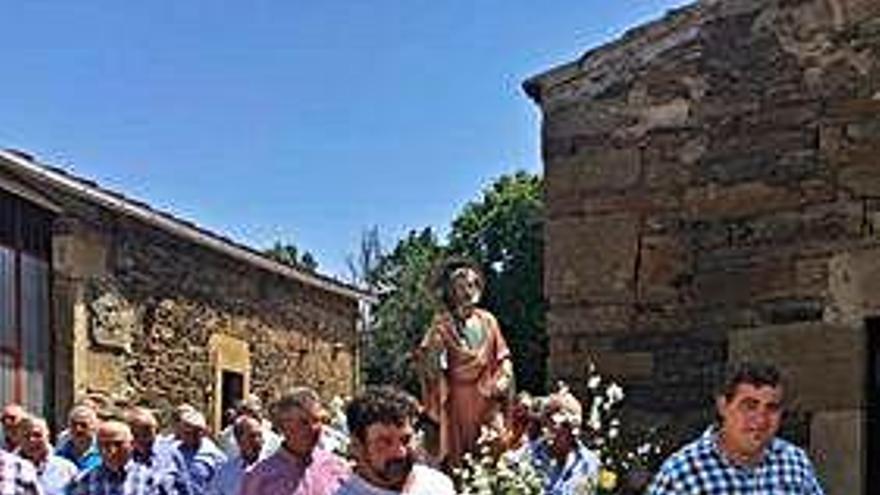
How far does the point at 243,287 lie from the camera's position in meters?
17.1

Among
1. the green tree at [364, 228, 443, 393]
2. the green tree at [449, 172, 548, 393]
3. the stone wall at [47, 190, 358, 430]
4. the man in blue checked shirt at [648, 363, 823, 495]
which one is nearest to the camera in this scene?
the man in blue checked shirt at [648, 363, 823, 495]

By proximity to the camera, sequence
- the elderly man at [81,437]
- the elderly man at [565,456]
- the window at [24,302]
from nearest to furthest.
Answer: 1. the elderly man at [565,456]
2. the elderly man at [81,437]
3. the window at [24,302]

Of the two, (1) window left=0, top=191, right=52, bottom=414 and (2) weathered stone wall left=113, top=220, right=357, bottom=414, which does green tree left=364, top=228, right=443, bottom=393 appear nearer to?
(2) weathered stone wall left=113, top=220, right=357, bottom=414

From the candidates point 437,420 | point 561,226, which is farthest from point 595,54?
point 437,420

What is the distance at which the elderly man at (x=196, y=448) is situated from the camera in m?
9.16

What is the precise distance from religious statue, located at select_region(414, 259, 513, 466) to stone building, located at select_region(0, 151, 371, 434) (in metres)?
5.83

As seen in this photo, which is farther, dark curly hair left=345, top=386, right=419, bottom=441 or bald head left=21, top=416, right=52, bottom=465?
bald head left=21, top=416, right=52, bottom=465

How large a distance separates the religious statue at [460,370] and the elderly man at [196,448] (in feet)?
4.49

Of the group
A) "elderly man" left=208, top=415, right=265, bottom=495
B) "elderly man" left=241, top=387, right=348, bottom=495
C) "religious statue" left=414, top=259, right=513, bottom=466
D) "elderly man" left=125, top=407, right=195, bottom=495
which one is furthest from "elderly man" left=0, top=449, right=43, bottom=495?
"religious statue" left=414, top=259, right=513, bottom=466

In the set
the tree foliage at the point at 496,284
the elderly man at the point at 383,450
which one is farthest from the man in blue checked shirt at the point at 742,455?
the tree foliage at the point at 496,284

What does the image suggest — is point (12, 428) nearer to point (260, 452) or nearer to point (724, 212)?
point (260, 452)

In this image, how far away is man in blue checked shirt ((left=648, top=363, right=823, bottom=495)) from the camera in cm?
489

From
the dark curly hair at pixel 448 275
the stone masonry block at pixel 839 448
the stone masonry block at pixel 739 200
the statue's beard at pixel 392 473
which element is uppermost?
the stone masonry block at pixel 739 200

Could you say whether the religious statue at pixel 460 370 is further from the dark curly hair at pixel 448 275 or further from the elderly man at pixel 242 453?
the elderly man at pixel 242 453
